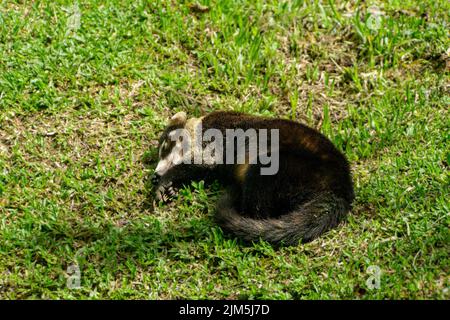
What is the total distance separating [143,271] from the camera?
498 cm

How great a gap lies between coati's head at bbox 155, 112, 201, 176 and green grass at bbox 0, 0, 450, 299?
185mm

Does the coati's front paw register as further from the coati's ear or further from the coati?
the coati's ear

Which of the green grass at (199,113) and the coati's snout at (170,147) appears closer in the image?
the green grass at (199,113)

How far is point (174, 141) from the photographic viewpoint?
5871 mm

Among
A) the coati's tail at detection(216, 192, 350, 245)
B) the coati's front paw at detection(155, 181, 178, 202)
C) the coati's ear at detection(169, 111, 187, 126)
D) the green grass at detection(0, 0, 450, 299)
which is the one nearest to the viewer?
the green grass at detection(0, 0, 450, 299)

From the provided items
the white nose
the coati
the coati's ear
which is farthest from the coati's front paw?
the coati's ear

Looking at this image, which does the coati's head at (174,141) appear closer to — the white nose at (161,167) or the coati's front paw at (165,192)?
the white nose at (161,167)

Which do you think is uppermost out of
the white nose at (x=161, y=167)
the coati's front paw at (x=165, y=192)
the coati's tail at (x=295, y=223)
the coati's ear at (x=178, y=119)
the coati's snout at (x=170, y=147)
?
the coati's ear at (x=178, y=119)

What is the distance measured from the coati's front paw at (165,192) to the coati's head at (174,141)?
0.12 m

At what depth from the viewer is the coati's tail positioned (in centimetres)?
498

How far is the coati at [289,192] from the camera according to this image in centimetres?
502

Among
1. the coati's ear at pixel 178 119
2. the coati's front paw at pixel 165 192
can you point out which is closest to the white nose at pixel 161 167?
the coati's front paw at pixel 165 192

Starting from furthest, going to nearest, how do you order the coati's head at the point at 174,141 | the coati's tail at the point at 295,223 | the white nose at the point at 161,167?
1. the coati's head at the point at 174,141
2. the white nose at the point at 161,167
3. the coati's tail at the point at 295,223

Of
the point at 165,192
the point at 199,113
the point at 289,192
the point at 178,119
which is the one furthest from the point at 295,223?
the point at 199,113
